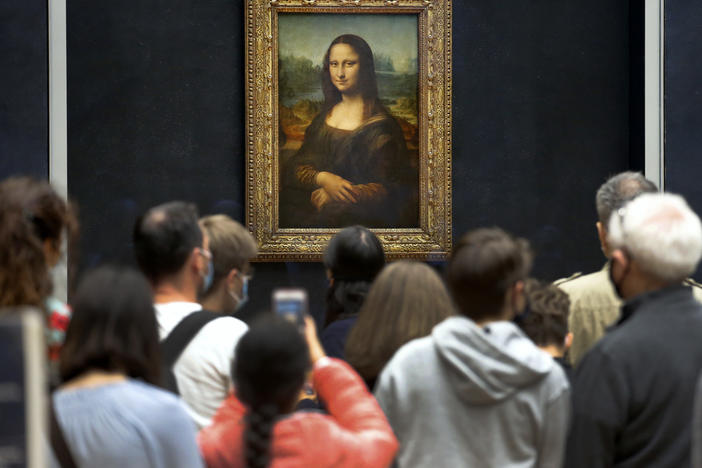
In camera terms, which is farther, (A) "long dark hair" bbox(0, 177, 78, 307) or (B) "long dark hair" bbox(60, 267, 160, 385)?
(A) "long dark hair" bbox(0, 177, 78, 307)

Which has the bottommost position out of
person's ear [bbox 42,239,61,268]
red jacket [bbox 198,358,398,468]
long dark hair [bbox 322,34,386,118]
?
red jacket [bbox 198,358,398,468]

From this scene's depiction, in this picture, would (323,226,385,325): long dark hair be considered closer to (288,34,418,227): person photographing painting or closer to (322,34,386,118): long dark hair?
(288,34,418,227): person photographing painting

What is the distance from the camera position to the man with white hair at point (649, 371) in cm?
265

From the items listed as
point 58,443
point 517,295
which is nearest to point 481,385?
point 517,295

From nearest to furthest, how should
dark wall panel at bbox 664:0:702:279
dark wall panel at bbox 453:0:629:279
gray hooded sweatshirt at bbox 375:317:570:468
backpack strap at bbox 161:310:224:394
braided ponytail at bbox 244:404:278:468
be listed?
braided ponytail at bbox 244:404:278:468, gray hooded sweatshirt at bbox 375:317:570:468, backpack strap at bbox 161:310:224:394, dark wall panel at bbox 664:0:702:279, dark wall panel at bbox 453:0:629:279

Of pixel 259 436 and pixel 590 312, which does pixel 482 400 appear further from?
pixel 590 312

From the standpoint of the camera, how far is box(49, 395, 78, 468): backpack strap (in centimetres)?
217

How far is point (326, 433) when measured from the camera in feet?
8.05

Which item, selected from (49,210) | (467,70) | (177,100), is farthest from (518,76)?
(49,210)

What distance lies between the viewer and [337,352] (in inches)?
151

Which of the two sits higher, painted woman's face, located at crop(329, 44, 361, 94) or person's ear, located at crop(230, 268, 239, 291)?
painted woman's face, located at crop(329, 44, 361, 94)

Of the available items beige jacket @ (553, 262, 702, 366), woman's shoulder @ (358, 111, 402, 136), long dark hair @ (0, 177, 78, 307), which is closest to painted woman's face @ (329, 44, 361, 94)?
woman's shoulder @ (358, 111, 402, 136)

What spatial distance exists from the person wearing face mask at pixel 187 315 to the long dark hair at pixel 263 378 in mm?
844

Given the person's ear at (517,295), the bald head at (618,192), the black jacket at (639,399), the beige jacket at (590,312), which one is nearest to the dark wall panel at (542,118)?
the bald head at (618,192)
